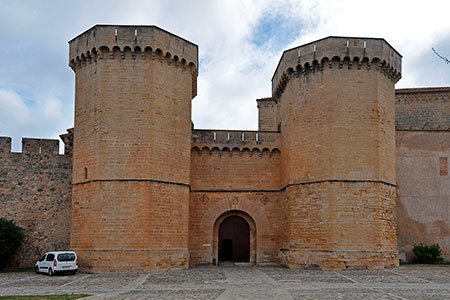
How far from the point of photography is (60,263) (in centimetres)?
1755

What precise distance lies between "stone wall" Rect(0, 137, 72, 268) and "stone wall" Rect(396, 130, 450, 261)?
14.8 m

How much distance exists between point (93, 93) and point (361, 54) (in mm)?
11026

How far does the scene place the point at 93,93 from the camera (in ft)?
65.4

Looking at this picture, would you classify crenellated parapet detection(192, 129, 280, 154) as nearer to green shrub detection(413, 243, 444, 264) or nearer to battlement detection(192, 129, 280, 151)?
battlement detection(192, 129, 280, 151)

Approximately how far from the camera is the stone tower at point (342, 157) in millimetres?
19297

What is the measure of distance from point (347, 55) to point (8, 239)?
51.5 feet

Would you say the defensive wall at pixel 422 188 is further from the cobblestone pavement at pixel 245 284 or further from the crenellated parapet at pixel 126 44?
the crenellated parapet at pixel 126 44

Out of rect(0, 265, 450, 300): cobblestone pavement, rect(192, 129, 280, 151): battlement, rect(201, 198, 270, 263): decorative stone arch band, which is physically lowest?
rect(0, 265, 450, 300): cobblestone pavement

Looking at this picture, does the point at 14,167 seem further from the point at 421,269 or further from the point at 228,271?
the point at 421,269

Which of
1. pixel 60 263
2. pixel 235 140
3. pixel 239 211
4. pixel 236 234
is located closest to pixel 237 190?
pixel 239 211

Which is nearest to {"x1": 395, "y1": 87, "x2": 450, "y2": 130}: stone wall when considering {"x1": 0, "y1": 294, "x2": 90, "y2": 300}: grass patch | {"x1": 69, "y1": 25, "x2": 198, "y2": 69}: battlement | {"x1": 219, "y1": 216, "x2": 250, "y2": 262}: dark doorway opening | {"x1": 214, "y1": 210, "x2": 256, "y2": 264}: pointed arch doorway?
{"x1": 214, "y1": 210, "x2": 256, "y2": 264}: pointed arch doorway

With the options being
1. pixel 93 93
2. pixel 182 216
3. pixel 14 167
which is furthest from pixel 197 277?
pixel 14 167

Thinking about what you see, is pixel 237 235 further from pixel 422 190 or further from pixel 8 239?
pixel 8 239

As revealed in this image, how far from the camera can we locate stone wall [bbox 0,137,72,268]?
69.5 feet
